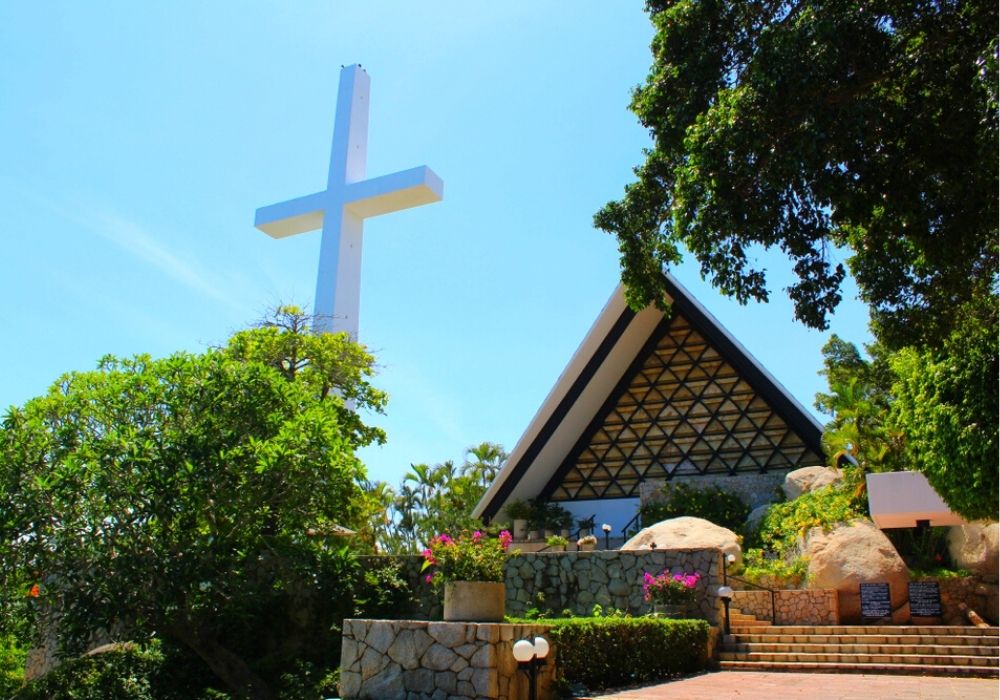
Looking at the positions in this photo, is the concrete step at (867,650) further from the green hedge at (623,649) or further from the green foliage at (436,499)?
the green foliage at (436,499)

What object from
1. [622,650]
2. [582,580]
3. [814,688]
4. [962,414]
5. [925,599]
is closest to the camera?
[962,414]

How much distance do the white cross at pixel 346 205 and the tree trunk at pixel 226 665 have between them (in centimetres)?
545

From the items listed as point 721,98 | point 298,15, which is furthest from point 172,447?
point 721,98

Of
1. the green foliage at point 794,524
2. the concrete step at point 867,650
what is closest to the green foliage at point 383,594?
the concrete step at point 867,650

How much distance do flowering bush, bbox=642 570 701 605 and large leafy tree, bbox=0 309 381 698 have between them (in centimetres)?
395

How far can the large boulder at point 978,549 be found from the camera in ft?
44.1

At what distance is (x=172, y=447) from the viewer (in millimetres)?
9555

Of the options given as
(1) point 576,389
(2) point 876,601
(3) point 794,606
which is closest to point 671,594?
(3) point 794,606

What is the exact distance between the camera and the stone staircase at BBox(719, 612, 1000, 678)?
10.1 meters

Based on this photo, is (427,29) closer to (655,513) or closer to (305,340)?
(305,340)

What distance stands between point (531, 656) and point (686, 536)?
920 cm

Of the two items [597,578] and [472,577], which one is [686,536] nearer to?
[597,578]

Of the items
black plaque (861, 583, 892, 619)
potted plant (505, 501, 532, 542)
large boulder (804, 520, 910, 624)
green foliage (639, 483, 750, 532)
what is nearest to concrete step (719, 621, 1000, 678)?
black plaque (861, 583, 892, 619)

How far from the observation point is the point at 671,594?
36.2 feet
